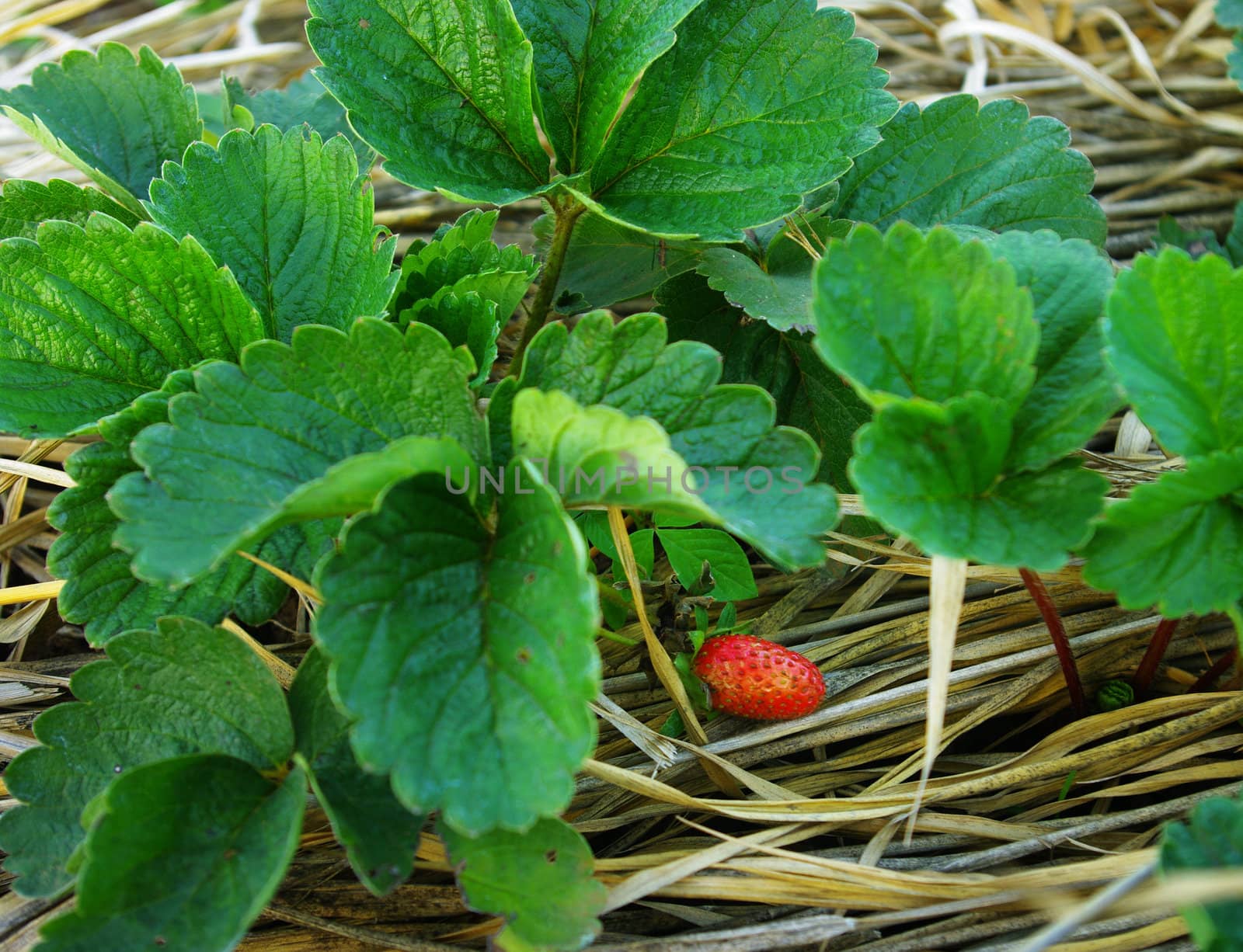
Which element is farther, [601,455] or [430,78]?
[430,78]

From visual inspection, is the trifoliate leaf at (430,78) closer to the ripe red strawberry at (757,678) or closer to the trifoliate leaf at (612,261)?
the trifoliate leaf at (612,261)

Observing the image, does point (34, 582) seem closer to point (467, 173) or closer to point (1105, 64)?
point (467, 173)

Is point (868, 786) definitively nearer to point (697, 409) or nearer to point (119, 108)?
point (697, 409)

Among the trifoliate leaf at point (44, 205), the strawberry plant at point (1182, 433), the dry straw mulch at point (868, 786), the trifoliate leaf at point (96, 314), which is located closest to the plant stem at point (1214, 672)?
the dry straw mulch at point (868, 786)

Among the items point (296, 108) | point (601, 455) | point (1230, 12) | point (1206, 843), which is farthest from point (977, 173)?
point (296, 108)

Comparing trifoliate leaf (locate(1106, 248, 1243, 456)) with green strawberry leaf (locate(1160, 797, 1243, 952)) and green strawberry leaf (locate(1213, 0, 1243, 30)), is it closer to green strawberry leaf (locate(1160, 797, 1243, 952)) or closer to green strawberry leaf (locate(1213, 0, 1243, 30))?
green strawberry leaf (locate(1160, 797, 1243, 952))
